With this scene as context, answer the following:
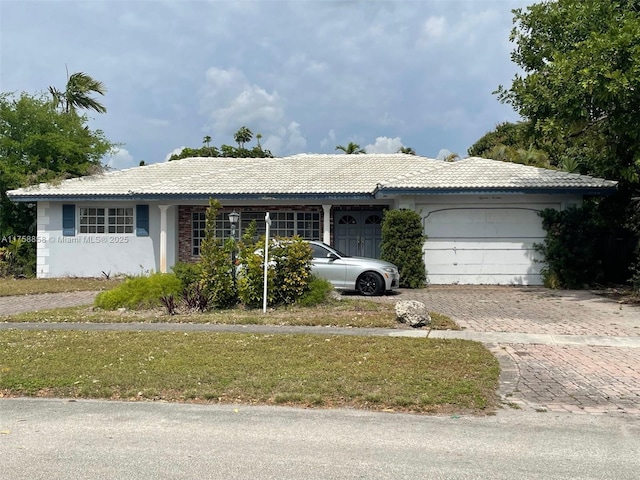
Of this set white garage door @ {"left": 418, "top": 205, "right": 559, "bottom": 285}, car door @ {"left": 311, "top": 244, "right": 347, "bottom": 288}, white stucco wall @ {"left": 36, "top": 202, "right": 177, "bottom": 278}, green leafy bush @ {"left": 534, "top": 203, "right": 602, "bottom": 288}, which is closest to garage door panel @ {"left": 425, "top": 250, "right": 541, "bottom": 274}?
white garage door @ {"left": 418, "top": 205, "right": 559, "bottom": 285}

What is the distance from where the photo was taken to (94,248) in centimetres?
1981

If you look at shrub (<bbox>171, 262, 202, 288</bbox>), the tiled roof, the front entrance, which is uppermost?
the tiled roof

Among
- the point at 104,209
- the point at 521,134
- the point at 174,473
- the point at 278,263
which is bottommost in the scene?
the point at 174,473

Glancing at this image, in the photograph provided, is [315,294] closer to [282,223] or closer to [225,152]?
[282,223]

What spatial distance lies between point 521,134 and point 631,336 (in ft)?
24.3

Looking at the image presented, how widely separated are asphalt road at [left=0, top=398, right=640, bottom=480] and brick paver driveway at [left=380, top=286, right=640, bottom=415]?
2.09 ft

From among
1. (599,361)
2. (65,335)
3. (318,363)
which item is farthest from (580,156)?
(65,335)

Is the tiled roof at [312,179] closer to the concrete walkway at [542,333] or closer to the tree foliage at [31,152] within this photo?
the tree foliage at [31,152]

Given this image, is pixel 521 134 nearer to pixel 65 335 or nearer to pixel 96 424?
pixel 65 335

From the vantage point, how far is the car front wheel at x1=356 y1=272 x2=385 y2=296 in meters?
14.7

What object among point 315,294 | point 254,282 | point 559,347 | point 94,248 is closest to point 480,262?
point 315,294

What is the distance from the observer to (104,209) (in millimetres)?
19953

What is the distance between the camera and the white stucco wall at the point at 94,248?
1978cm

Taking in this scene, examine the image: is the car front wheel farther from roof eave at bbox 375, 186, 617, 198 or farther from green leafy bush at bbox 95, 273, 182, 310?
green leafy bush at bbox 95, 273, 182, 310
